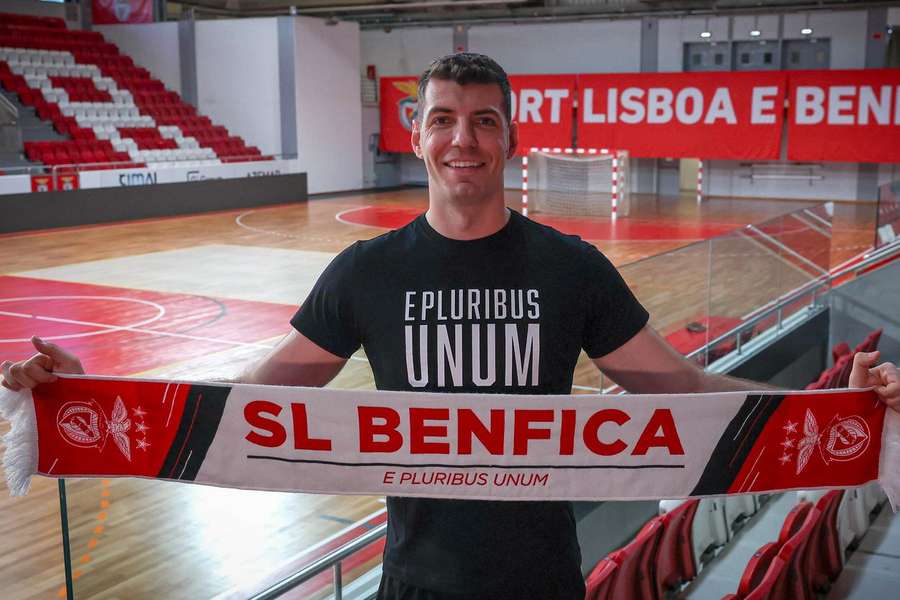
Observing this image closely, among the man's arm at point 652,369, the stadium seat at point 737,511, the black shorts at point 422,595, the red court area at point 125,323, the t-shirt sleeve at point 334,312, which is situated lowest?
the stadium seat at point 737,511

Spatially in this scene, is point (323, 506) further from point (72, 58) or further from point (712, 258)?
point (72, 58)

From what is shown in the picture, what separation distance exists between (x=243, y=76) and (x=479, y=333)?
23.1 m

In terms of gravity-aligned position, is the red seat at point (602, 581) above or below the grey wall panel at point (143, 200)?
below

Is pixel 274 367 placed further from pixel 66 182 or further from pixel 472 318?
pixel 66 182

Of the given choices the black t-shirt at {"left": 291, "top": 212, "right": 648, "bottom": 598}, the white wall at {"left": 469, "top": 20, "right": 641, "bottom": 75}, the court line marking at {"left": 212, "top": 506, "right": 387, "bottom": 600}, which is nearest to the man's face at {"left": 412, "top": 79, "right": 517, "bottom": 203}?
the black t-shirt at {"left": 291, "top": 212, "right": 648, "bottom": 598}

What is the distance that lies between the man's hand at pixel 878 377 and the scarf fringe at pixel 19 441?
5.84 ft

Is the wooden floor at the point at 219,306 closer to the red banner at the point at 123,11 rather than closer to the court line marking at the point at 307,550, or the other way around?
the court line marking at the point at 307,550

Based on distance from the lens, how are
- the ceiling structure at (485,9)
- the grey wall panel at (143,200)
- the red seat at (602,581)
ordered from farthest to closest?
the ceiling structure at (485,9) → the grey wall panel at (143,200) → the red seat at (602,581)

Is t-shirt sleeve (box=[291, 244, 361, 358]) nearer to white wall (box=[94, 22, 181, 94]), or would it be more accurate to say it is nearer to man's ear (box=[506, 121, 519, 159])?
man's ear (box=[506, 121, 519, 159])

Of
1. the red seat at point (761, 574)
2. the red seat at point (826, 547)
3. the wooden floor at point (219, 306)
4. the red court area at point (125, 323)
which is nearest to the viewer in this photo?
the wooden floor at point (219, 306)

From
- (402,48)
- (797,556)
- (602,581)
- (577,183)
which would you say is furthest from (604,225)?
(602,581)

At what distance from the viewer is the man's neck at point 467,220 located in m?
2.04

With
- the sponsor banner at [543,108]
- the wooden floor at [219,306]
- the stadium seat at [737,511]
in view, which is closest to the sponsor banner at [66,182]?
the wooden floor at [219,306]

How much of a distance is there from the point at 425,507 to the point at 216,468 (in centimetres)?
50
